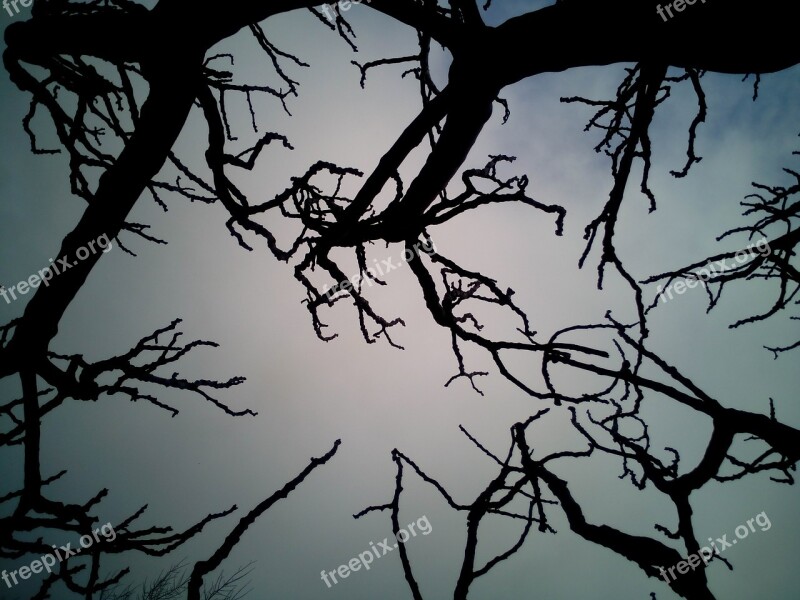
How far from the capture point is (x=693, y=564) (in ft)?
3.68

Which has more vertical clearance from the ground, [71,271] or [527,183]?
[71,271]

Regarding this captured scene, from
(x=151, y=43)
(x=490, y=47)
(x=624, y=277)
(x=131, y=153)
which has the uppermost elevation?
(x=151, y=43)

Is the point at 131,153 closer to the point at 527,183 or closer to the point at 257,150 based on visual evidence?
the point at 257,150

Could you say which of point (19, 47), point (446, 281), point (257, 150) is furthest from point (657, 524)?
point (19, 47)

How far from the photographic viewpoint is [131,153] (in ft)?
5.97

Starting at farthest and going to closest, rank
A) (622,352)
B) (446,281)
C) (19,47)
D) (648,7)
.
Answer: (446,281) < (622,352) < (19,47) < (648,7)

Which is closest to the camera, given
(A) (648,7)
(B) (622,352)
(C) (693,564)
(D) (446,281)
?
(C) (693,564)

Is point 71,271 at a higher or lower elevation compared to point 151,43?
lower

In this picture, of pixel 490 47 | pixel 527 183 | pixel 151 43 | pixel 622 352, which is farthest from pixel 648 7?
pixel 151 43

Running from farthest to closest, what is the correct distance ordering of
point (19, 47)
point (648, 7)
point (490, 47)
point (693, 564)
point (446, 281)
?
1. point (446, 281)
2. point (19, 47)
3. point (490, 47)
4. point (648, 7)
5. point (693, 564)

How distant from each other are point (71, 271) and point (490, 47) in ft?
7.53

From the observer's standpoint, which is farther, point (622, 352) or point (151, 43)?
point (622, 352)

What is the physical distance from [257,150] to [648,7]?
1.97 meters

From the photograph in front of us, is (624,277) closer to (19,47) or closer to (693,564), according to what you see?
(693,564)
